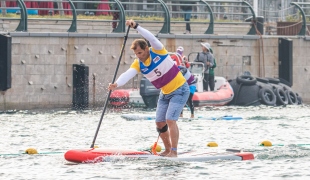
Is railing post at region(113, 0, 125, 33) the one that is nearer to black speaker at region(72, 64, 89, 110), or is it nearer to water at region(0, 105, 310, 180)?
black speaker at region(72, 64, 89, 110)

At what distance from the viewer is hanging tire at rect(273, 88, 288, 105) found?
3172cm

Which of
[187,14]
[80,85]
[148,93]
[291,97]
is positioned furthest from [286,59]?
[80,85]

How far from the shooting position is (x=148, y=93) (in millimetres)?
29312

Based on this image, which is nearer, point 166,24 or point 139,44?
point 139,44

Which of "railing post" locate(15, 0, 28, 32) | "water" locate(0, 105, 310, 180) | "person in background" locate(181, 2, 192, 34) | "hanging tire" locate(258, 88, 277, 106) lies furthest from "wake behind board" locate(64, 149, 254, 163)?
"person in background" locate(181, 2, 192, 34)

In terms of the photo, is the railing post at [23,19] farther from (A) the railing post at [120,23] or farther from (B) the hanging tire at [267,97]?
(B) the hanging tire at [267,97]

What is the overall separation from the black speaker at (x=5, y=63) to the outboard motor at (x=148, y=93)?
365 cm

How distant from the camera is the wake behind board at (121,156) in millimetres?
14672

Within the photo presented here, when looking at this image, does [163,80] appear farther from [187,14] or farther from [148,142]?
[187,14]

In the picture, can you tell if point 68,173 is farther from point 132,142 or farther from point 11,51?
point 11,51

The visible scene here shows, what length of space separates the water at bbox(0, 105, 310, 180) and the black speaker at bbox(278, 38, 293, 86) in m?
5.27

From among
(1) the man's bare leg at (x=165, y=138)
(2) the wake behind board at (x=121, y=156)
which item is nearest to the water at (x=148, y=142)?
(2) the wake behind board at (x=121, y=156)

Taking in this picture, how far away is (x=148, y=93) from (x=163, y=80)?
14.2 m

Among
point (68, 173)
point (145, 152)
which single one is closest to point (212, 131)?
point (145, 152)
